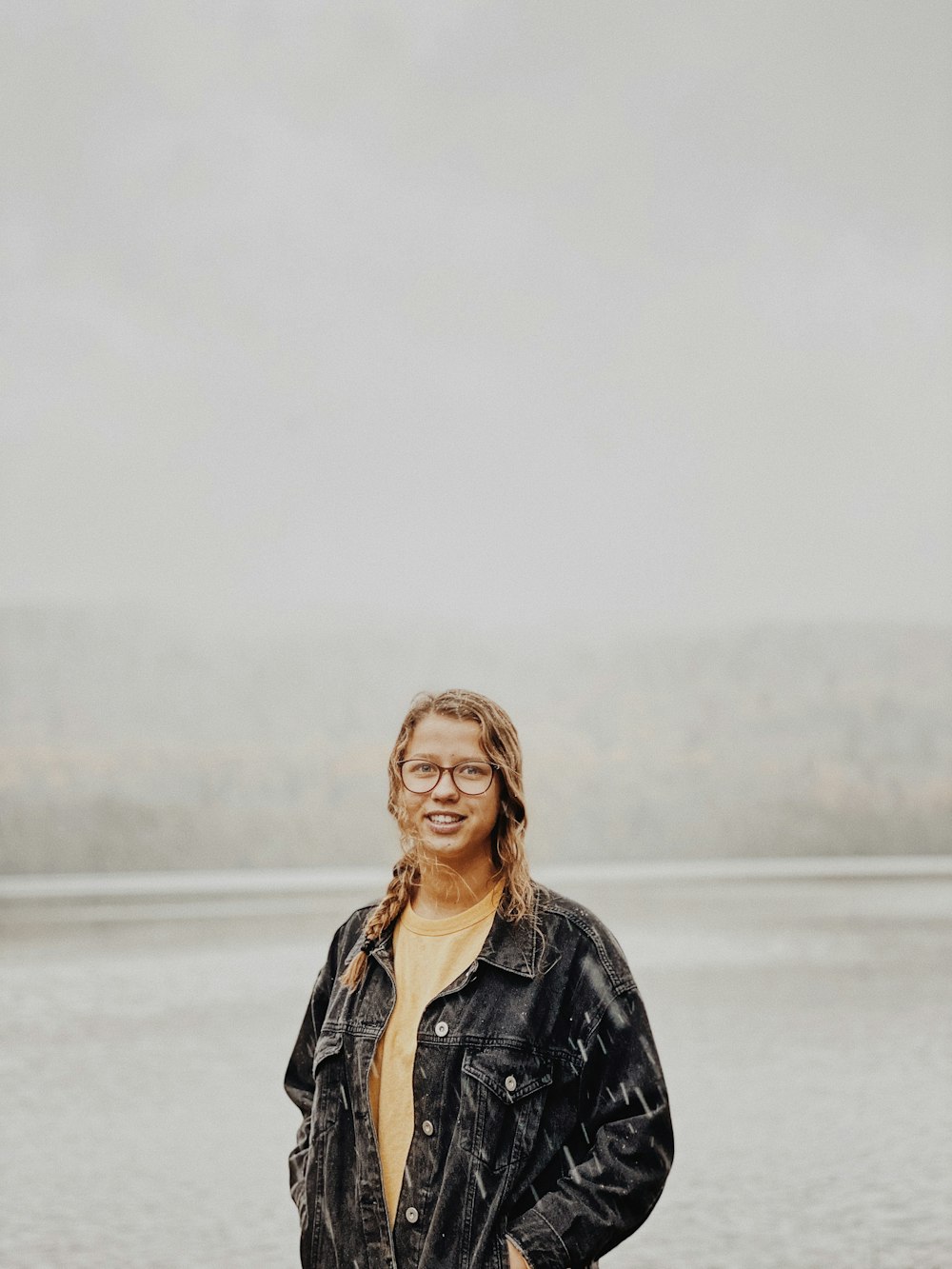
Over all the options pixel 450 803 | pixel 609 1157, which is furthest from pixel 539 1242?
pixel 450 803

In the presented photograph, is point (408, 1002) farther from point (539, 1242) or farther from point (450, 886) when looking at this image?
point (539, 1242)

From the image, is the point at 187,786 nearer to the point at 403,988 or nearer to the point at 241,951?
the point at 241,951

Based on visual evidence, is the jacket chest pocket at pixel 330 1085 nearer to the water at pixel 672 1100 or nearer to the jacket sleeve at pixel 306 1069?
the jacket sleeve at pixel 306 1069

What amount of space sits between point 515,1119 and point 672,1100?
873 cm

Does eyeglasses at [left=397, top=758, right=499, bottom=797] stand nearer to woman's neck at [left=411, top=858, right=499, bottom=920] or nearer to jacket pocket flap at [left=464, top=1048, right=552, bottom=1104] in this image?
woman's neck at [left=411, top=858, right=499, bottom=920]

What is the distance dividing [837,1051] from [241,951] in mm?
13821

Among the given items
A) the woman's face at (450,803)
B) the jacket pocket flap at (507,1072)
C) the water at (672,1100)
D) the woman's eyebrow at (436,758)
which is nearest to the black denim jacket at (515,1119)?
the jacket pocket flap at (507,1072)

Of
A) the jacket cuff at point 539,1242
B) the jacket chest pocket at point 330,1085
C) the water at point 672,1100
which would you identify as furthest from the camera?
the water at point 672,1100

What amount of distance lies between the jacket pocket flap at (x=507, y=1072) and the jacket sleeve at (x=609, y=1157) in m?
0.08

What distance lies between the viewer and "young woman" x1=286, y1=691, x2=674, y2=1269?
216cm

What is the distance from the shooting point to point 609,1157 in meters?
2.18

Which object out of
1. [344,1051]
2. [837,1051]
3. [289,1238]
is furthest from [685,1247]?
[837,1051]

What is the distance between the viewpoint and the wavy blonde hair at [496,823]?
2.32m

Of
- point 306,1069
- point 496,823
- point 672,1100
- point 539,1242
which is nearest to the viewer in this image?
point 539,1242
